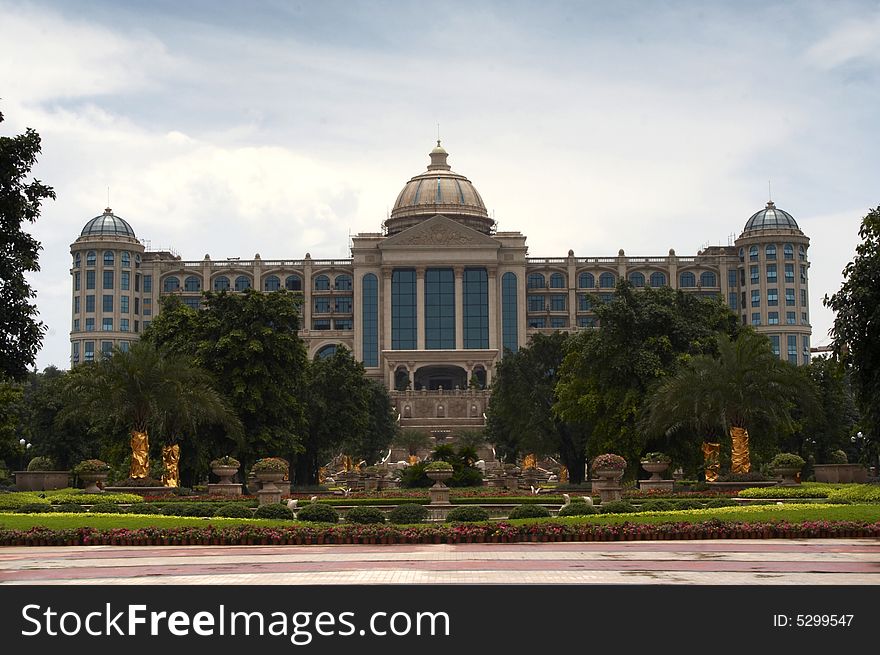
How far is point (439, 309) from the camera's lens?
161m

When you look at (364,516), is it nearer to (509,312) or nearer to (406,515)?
(406,515)

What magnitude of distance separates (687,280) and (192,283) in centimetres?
6851

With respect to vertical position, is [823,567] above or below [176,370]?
below

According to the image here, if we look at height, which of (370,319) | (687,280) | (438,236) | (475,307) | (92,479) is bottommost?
(92,479)

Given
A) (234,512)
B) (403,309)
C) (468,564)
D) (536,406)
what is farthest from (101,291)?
(468,564)

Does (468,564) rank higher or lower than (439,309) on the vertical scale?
lower

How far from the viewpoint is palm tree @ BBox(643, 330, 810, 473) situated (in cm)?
5047

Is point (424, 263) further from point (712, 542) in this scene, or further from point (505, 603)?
point (505, 603)

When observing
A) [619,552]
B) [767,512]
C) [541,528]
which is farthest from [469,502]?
[619,552]

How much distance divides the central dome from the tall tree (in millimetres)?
127551

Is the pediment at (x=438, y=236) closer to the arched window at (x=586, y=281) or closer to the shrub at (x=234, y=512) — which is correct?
the arched window at (x=586, y=281)

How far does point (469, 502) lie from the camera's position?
49031 mm

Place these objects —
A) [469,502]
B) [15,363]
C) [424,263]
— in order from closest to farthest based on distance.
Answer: [15,363] → [469,502] → [424,263]

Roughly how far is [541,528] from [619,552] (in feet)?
13.5
